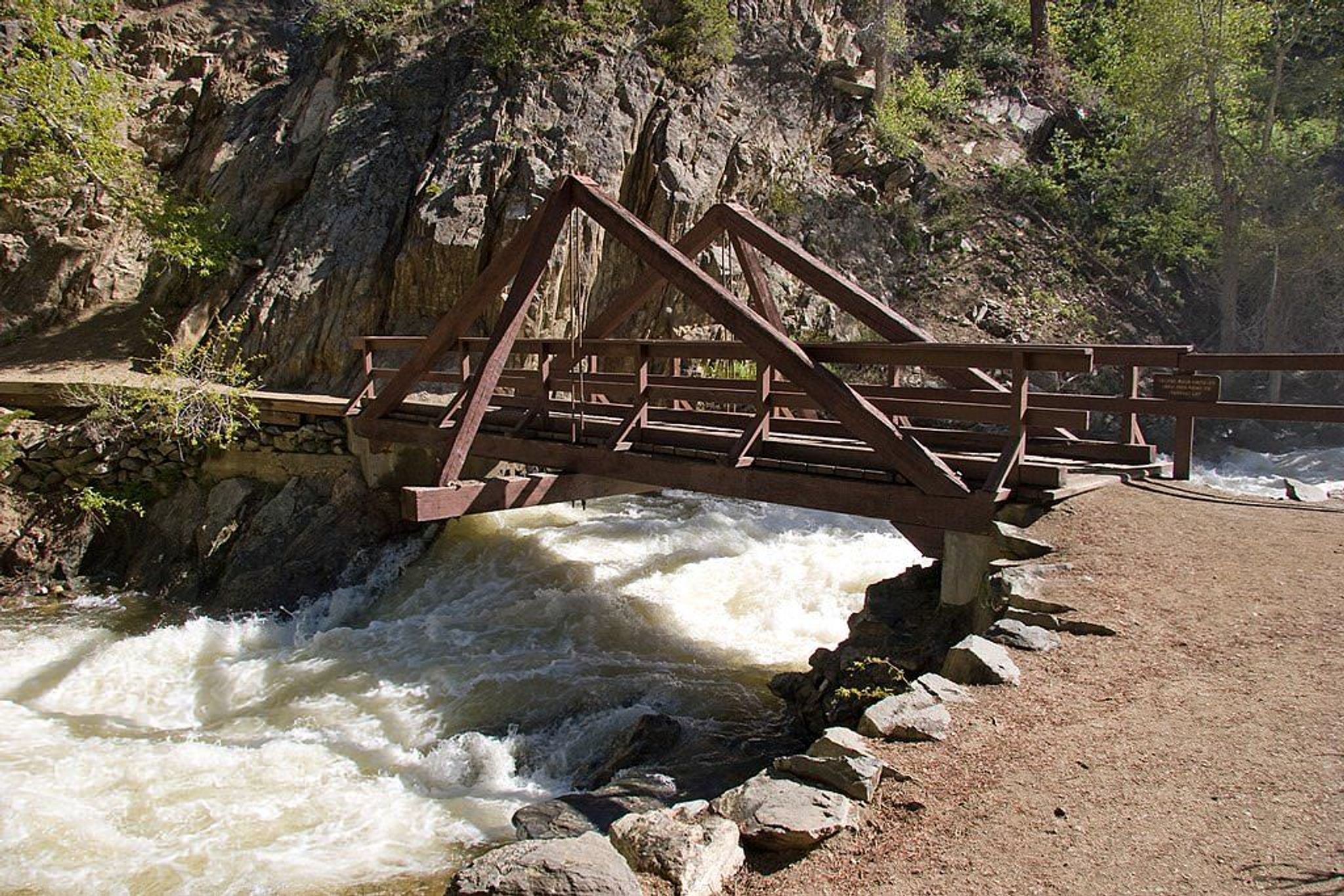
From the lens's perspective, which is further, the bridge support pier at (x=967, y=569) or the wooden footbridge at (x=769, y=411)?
the wooden footbridge at (x=769, y=411)

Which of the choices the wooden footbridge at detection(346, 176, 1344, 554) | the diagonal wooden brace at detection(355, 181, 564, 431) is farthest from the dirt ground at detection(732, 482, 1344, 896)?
the diagonal wooden brace at detection(355, 181, 564, 431)

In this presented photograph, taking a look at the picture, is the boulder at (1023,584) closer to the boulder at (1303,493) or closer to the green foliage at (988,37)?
the boulder at (1303,493)

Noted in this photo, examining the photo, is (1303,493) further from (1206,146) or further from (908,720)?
(1206,146)

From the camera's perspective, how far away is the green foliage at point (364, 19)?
18406 mm

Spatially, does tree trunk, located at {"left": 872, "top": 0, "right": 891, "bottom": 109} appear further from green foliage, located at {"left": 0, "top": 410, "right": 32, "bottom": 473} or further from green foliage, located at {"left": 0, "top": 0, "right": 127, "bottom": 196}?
green foliage, located at {"left": 0, "top": 410, "right": 32, "bottom": 473}

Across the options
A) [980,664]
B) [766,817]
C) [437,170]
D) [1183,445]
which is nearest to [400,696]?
[766,817]

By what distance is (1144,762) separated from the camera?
3.67 m

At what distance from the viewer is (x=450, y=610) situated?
9664mm

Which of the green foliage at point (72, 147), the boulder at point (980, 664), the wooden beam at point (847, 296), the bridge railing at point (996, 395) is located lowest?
the boulder at point (980, 664)

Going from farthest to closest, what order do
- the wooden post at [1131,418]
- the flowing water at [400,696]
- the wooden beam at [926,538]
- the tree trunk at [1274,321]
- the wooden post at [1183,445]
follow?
the tree trunk at [1274,321] < the wooden post at [1131,418] < the wooden post at [1183,445] < the wooden beam at [926,538] < the flowing water at [400,696]

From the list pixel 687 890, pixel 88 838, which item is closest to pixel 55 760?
pixel 88 838

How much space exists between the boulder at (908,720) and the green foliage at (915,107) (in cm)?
1843

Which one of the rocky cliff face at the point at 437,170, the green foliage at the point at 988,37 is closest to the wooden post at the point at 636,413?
the rocky cliff face at the point at 437,170

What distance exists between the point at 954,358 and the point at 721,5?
14.7 metres
